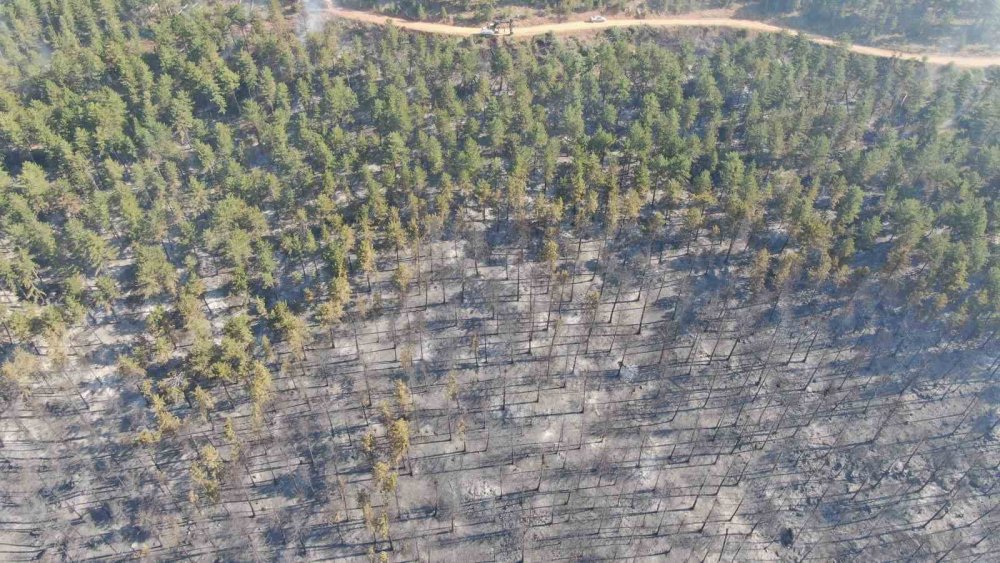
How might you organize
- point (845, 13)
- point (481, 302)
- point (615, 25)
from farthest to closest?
1. point (845, 13)
2. point (615, 25)
3. point (481, 302)

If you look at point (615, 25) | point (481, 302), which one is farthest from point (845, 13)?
point (481, 302)

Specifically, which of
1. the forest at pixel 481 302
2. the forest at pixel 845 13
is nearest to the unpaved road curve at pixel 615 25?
the forest at pixel 845 13

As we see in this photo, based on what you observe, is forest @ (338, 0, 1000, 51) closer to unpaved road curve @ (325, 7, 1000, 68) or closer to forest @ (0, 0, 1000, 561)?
unpaved road curve @ (325, 7, 1000, 68)

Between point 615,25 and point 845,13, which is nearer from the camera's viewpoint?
point 615,25

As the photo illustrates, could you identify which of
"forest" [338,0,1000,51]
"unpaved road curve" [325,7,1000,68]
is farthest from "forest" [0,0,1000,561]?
"forest" [338,0,1000,51]

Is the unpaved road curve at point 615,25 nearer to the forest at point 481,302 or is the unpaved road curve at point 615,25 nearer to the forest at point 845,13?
the forest at point 845,13

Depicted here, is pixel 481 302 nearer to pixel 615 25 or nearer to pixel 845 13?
pixel 615 25

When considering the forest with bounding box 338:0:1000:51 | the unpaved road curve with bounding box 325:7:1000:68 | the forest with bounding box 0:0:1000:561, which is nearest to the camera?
the forest with bounding box 0:0:1000:561

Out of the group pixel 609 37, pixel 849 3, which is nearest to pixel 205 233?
pixel 609 37
